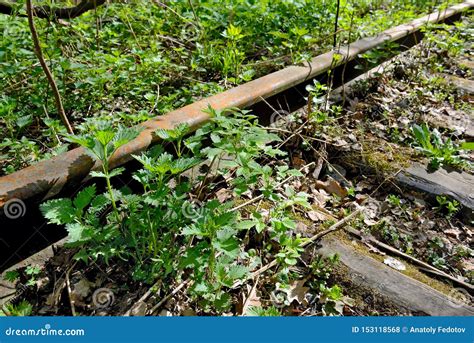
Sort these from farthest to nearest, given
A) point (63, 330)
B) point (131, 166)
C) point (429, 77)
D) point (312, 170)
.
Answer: point (429, 77) < point (312, 170) < point (131, 166) < point (63, 330)

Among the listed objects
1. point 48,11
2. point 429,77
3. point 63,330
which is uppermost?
point 48,11

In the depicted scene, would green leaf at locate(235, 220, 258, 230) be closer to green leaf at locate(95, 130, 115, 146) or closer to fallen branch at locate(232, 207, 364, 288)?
fallen branch at locate(232, 207, 364, 288)

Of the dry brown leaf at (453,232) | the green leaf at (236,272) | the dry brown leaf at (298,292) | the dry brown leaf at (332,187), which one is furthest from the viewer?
the dry brown leaf at (332,187)

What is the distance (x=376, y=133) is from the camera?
3.09m

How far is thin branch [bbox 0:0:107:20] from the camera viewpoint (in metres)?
3.29

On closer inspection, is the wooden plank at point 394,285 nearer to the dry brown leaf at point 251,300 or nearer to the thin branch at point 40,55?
the dry brown leaf at point 251,300

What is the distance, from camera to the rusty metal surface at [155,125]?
1829mm

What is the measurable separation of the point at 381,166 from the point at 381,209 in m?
0.36

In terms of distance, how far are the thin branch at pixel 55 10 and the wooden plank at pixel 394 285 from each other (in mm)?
2724

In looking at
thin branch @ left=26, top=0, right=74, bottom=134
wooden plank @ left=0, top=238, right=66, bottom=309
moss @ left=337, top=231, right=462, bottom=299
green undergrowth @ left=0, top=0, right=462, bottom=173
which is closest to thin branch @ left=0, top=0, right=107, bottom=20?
green undergrowth @ left=0, top=0, right=462, bottom=173

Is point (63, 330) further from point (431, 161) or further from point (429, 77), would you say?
point (429, 77)

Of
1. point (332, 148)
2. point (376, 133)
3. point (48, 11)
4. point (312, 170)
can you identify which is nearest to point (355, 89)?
point (376, 133)

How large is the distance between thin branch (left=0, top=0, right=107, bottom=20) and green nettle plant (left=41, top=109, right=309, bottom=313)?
1920mm

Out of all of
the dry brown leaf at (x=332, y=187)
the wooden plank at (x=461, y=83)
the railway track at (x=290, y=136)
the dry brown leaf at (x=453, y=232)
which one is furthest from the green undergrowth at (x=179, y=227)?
the wooden plank at (x=461, y=83)
